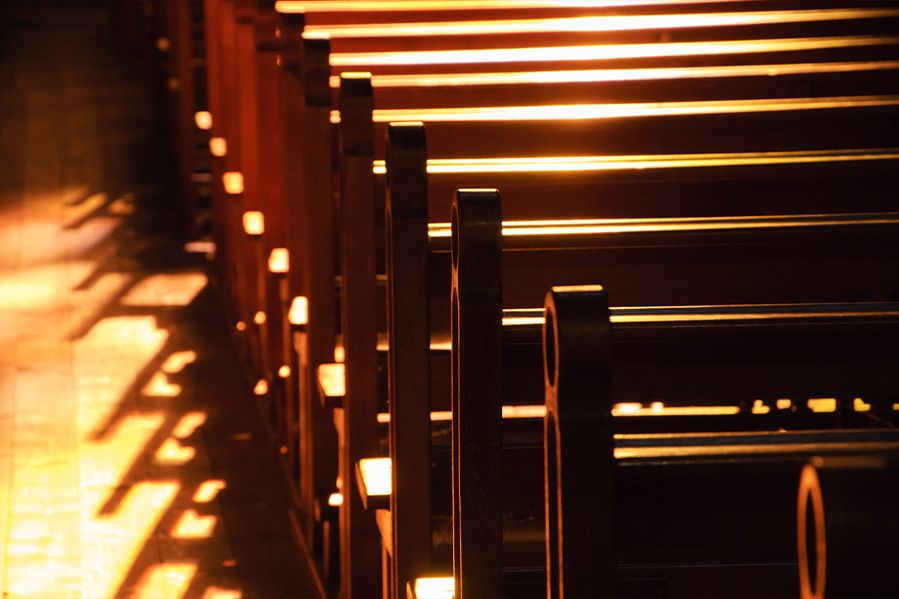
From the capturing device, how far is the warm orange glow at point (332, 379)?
322cm

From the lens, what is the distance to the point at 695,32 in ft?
14.6

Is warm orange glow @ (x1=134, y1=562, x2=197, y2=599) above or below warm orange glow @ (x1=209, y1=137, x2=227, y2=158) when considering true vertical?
below

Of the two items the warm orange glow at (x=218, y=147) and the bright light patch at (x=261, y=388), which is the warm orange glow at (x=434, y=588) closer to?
the bright light patch at (x=261, y=388)

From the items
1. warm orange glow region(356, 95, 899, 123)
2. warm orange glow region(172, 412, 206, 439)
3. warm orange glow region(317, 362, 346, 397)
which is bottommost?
warm orange glow region(172, 412, 206, 439)

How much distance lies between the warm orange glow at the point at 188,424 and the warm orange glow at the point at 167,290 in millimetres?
1090

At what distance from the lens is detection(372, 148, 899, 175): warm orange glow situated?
2.76 meters

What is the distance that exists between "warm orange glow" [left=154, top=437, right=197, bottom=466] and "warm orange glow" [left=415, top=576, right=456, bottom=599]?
6.59 ft

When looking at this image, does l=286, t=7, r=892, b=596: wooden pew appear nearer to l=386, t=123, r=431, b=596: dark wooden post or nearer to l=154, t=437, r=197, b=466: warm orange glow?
l=386, t=123, r=431, b=596: dark wooden post

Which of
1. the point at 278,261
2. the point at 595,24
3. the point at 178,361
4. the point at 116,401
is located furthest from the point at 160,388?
the point at 595,24

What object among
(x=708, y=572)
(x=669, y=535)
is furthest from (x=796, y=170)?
(x=669, y=535)

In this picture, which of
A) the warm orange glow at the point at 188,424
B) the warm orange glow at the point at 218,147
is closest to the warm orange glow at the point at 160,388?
the warm orange glow at the point at 188,424

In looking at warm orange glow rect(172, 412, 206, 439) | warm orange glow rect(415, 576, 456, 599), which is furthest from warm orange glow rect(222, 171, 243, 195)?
warm orange glow rect(415, 576, 456, 599)

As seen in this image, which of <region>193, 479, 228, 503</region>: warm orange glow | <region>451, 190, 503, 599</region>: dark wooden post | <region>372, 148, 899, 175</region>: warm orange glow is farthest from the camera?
<region>193, 479, 228, 503</region>: warm orange glow

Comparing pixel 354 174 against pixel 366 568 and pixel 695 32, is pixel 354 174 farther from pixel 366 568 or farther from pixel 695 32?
pixel 695 32
